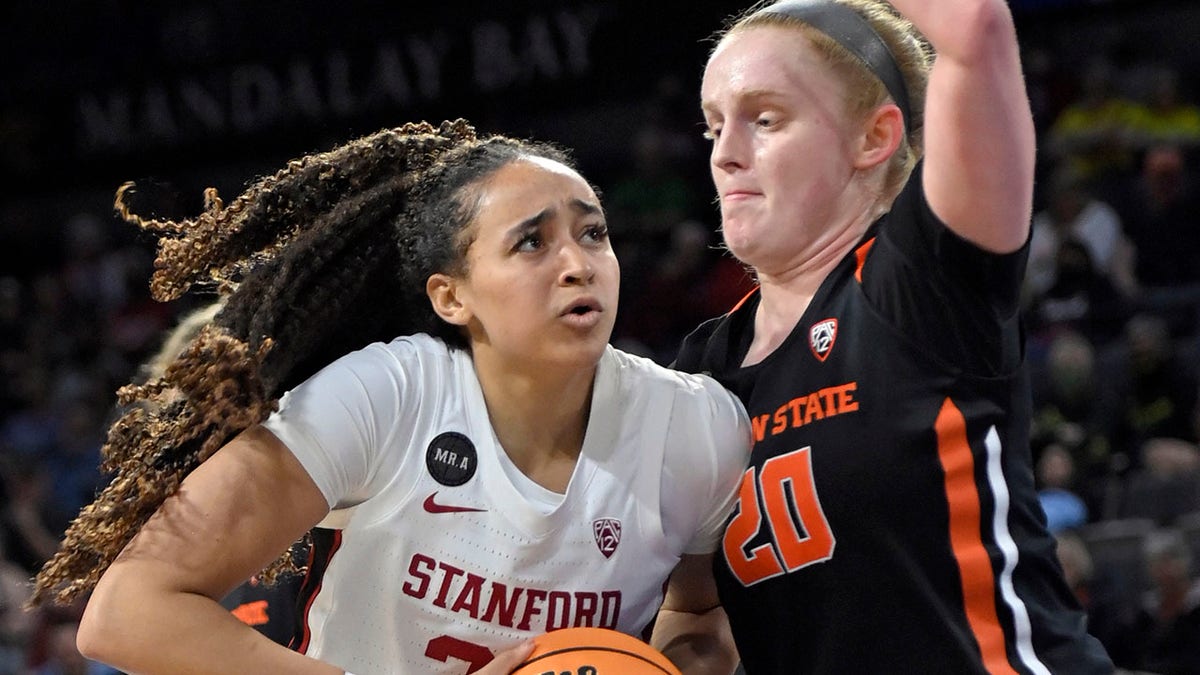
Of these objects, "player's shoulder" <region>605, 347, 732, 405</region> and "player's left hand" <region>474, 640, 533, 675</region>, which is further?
"player's shoulder" <region>605, 347, 732, 405</region>

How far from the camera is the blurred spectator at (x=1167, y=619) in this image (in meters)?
5.71

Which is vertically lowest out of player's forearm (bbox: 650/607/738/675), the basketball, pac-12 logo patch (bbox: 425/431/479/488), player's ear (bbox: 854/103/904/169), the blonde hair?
player's forearm (bbox: 650/607/738/675)

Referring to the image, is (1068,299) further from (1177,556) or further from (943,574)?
(943,574)

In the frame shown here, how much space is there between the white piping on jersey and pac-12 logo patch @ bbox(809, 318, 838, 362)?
297 mm

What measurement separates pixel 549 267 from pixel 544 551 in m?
0.47

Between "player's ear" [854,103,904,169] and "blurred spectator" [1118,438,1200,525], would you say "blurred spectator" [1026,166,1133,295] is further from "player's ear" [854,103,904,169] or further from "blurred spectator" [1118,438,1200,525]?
"player's ear" [854,103,904,169]

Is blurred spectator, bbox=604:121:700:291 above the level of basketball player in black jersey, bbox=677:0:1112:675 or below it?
below

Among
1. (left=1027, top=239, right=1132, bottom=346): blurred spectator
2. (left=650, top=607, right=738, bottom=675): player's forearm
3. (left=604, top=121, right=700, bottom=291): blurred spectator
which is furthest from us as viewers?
(left=604, top=121, right=700, bottom=291): blurred spectator

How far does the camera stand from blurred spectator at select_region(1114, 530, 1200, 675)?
5715 mm

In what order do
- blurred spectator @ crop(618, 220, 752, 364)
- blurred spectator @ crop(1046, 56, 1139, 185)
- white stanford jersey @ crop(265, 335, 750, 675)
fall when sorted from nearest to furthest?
1. white stanford jersey @ crop(265, 335, 750, 675)
2. blurred spectator @ crop(618, 220, 752, 364)
3. blurred spectator @ crop(1046, 56, 1139, 185)

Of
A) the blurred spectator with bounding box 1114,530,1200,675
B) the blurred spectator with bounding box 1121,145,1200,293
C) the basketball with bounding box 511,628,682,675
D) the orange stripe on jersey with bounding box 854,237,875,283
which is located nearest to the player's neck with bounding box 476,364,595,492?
the basketball with bounding box 511,628,682,675

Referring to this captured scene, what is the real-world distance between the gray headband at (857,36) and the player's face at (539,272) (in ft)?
1.66

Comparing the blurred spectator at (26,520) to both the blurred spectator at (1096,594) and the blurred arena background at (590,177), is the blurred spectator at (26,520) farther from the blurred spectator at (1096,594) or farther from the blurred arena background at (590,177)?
the blurred spectator at (1096,594)

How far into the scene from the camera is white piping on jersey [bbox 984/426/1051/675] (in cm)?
242
